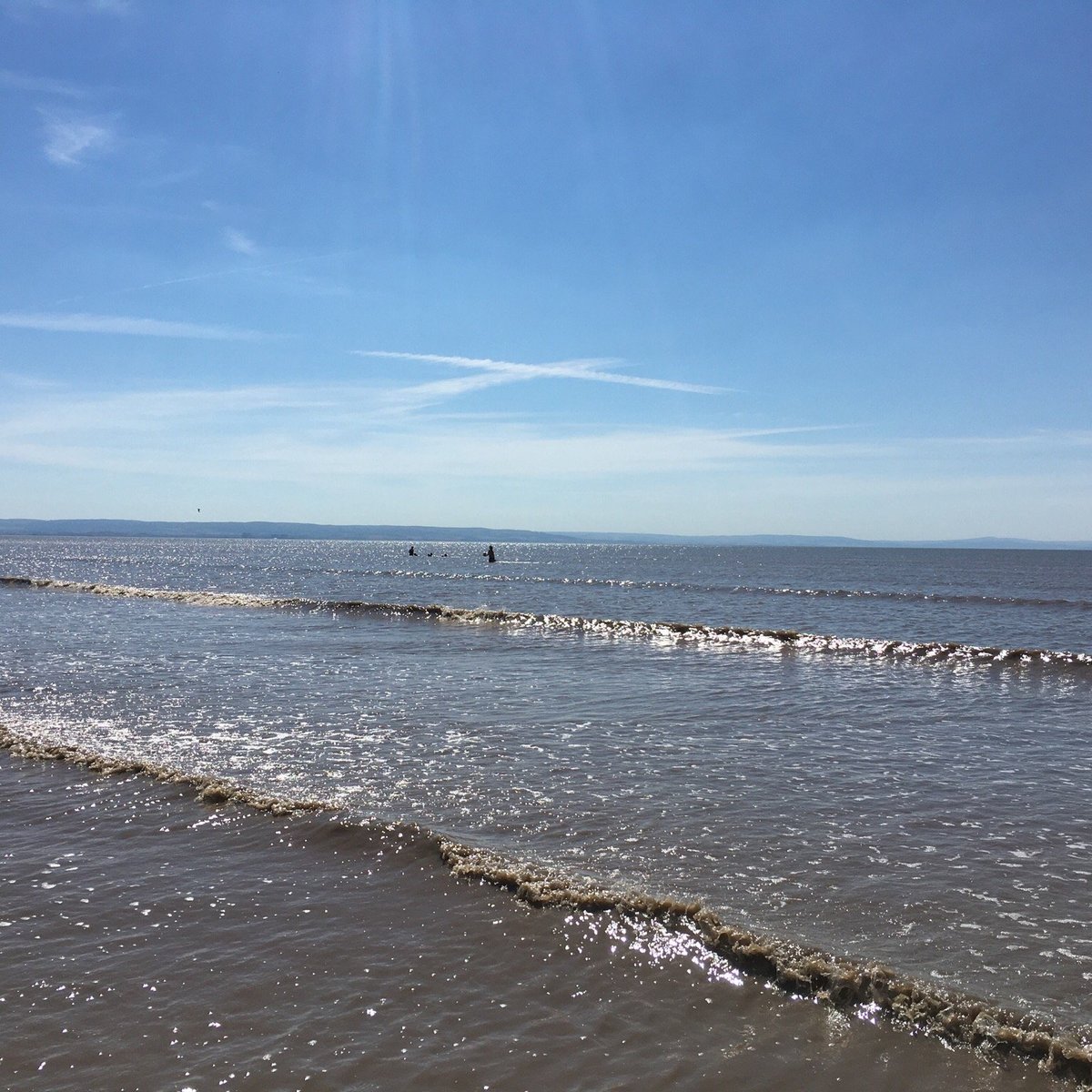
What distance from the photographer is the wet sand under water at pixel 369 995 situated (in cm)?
522

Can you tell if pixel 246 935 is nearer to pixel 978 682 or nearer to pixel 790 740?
pixel 790 740

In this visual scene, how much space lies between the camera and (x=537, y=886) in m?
7.75

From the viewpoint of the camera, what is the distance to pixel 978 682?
22.5 m

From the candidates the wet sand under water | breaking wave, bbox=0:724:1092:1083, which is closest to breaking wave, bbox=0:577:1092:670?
breaking wave, bbox=0:724:1092:1083

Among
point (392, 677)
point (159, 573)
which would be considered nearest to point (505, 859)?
point (392, 677)

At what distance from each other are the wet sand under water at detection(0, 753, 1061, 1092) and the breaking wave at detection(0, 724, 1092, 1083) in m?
0.15

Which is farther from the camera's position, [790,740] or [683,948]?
[790,740]

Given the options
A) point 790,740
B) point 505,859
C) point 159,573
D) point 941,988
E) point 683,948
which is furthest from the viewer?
point 159,573

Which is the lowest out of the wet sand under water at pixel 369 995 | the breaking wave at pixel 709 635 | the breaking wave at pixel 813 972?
the breaking wave at pixel 709 635

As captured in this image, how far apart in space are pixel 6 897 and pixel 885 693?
1873cm

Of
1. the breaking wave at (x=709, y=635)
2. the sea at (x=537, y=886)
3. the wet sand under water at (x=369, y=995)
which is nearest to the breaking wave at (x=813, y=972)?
the sea at (x=537, y=886)

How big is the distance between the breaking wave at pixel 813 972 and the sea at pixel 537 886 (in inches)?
1.1

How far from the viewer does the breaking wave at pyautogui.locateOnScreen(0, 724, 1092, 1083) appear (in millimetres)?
5543

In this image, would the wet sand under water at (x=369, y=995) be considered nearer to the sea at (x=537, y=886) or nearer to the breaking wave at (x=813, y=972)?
the sea at (x=537, y=886)
